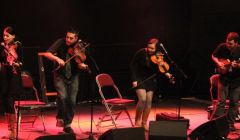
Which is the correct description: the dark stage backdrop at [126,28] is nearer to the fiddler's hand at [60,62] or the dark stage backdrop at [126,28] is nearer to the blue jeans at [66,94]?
the blue jeans at [66,94]

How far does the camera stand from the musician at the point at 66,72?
25.7ft

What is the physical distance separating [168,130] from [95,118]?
4.05 meters

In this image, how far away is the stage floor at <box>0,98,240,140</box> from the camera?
8.54 meters

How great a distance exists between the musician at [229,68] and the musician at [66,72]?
98.2 inches

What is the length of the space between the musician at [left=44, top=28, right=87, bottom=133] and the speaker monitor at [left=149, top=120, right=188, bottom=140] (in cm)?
195

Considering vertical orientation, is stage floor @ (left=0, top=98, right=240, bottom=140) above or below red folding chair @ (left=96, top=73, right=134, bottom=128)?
below

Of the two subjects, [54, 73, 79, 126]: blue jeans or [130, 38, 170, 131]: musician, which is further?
[130, 38, 170, 131]: musician

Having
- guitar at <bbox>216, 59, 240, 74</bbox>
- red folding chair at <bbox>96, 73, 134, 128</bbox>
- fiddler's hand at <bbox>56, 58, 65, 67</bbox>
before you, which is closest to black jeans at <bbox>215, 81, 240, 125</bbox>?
guitar at <bbox>216, 59, 240, 74</bbox>

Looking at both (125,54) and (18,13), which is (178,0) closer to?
(125,54)

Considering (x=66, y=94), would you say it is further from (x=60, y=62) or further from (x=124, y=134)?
(x=124, y=134)

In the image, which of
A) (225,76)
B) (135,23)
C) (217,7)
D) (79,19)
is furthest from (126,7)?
(225,76)

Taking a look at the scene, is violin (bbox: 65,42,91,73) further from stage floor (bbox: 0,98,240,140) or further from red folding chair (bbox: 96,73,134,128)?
stage floor (bbox: 0,98,240,140)

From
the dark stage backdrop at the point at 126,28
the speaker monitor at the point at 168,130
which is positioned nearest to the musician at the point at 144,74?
the speaker monitor at the point at 168,130

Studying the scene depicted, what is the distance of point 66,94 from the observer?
803 cm
